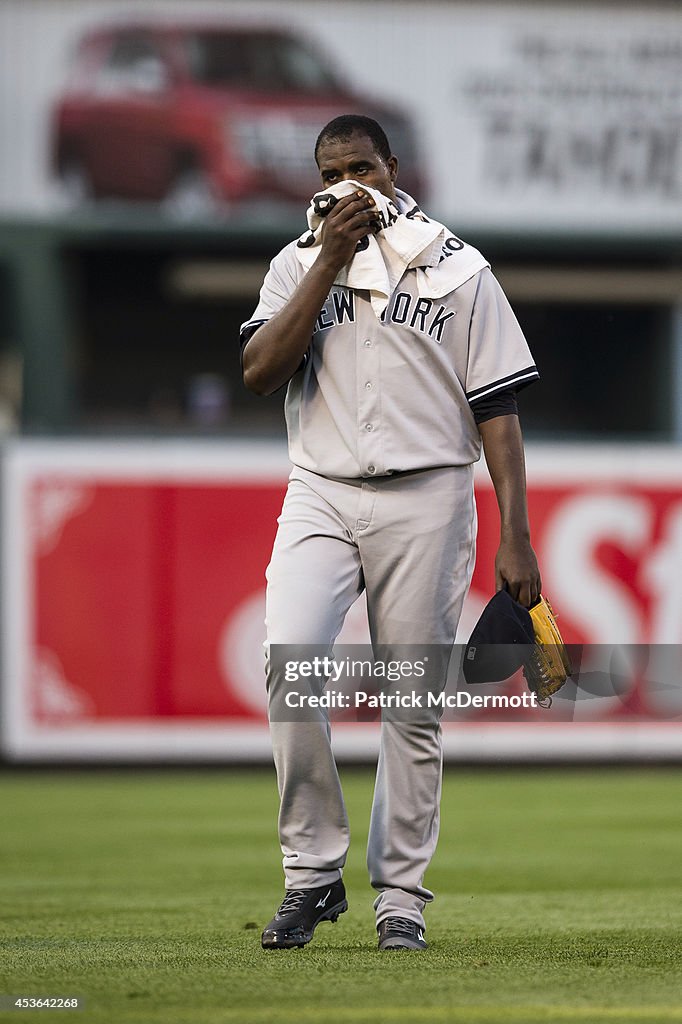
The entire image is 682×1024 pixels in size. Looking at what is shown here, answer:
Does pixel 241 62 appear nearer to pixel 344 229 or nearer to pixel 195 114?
pixel 195 114

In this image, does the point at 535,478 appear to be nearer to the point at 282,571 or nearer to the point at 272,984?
the point at 282,571

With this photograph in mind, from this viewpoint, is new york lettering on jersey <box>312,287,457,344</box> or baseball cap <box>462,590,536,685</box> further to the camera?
new york lettering on jersey <box>312,287,457,344</box>

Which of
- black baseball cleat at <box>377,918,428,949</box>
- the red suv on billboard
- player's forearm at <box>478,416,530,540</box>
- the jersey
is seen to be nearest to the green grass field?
black baseball cleat at <box>377,918,428,949</box>

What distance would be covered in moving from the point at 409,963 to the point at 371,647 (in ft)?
2.61

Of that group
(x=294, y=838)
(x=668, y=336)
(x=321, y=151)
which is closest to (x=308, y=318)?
(x=321, y=151)

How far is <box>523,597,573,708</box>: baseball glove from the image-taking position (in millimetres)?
4238

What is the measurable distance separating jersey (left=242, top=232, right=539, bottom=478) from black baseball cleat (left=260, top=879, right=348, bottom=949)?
1020mm

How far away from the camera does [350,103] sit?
13406mm

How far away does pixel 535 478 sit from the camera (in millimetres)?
10742

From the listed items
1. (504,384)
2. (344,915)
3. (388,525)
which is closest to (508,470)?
(504,384)

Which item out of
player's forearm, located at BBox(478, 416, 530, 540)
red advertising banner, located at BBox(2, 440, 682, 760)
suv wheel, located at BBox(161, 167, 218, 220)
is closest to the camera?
player's forearm, located at BBox(478, 416, 530, 540)

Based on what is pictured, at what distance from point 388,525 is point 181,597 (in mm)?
6271

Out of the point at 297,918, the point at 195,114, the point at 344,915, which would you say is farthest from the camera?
the point at 195,114

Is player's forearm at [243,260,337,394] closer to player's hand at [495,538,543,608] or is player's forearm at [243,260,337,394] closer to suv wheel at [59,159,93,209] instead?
player's hand at [495,538,543,608]
